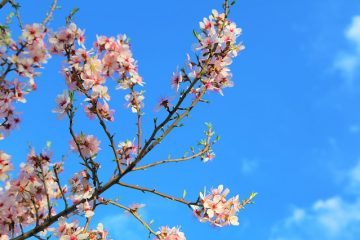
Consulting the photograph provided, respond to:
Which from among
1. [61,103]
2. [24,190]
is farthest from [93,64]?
[24,190]

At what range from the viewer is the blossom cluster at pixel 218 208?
657cm

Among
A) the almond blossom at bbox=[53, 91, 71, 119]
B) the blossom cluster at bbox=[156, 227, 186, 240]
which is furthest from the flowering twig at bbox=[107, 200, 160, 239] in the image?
the almond blossom at bbox=[53, 91, 71, 119]

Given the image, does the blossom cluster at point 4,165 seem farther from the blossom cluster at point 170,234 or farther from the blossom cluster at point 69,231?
the blossom cluster at point 170,234

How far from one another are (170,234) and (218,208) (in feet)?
2.24

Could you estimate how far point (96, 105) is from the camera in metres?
6.26

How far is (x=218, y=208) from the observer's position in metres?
6.61

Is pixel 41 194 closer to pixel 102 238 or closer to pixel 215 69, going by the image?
pixel 102 238

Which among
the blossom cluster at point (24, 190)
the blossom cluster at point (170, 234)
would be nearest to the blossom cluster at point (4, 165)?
the blossom cluster at point (24, 190)

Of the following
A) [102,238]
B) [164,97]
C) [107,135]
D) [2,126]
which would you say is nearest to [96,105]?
[107,135]

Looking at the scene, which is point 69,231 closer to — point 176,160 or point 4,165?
point 4,165

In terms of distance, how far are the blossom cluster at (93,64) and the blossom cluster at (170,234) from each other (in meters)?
1.62

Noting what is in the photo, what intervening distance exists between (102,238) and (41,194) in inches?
38.5

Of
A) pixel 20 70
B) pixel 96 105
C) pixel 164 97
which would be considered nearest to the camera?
pixel 20 70

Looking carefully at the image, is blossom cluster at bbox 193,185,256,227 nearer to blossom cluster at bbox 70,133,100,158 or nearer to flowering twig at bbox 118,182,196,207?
flowering twig at bbox 118,182,196,207
